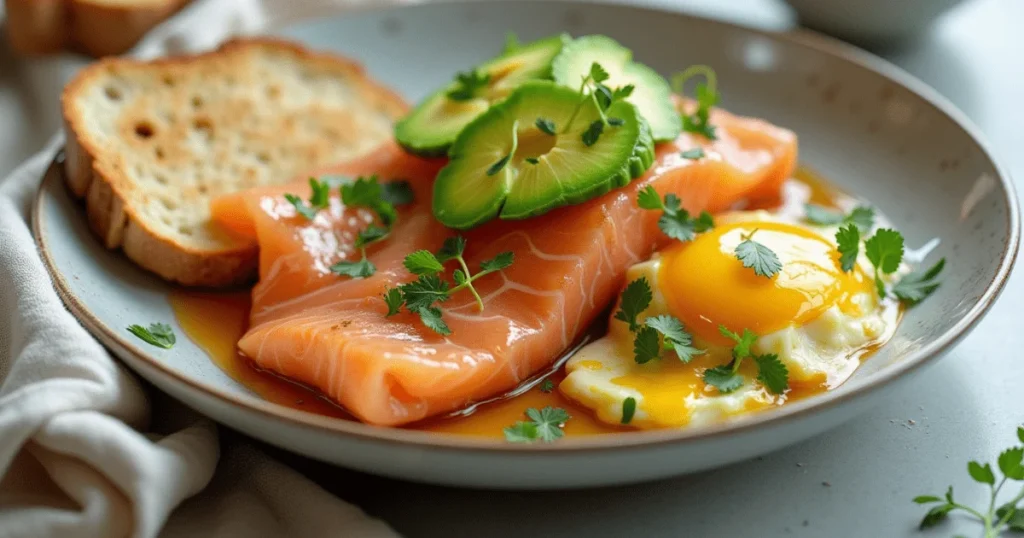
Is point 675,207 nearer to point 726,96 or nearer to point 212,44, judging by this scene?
point 726,96

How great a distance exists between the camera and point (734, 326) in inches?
108

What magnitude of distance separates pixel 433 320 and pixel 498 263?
280 millimetres

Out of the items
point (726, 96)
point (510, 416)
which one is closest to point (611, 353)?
point (510, 416)

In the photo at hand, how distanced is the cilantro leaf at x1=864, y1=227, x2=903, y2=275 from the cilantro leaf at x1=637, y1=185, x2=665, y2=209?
2.07 feet

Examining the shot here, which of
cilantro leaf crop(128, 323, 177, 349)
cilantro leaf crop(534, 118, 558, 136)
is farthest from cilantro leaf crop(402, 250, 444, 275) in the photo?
cilantro leaf crop(128, 323, 177, 349)

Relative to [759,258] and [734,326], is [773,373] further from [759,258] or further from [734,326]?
[759,258]

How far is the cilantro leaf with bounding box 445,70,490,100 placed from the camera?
10.8 ft

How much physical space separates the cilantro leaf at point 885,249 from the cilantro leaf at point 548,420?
1.08 meters

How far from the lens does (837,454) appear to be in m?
2.63

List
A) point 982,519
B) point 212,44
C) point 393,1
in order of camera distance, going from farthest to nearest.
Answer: point 393,1 < point 212,44 < point 982,519

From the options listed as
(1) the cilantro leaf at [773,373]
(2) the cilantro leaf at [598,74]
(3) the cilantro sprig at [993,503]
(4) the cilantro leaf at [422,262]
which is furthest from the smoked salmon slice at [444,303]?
(3) the cilantro sprig at [993,503]

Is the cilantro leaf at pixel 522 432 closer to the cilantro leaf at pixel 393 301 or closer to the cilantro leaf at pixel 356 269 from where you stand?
the cilantro leaf at pixel 393 301

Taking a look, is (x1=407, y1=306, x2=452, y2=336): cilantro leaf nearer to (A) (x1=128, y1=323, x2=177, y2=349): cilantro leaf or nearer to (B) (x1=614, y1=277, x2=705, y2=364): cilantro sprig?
(B) (x1=614, y1=277, x2=705, y2=364): cilantro sprig

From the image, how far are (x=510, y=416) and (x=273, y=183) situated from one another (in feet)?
4.40
